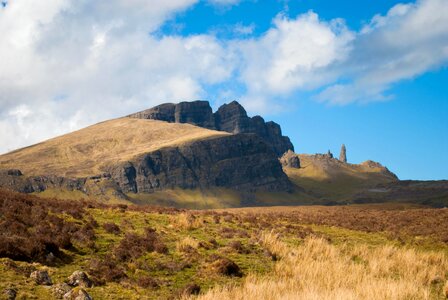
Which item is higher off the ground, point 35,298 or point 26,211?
point 26,211

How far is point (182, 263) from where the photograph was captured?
16656mm

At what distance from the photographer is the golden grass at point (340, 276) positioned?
480 inches

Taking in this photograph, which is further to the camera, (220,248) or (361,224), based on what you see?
(361,224)

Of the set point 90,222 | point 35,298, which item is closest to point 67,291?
point 35,298

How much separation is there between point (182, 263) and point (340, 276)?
6021 mm

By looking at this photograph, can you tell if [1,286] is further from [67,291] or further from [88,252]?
[88,252]

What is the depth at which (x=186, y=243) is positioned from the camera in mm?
19391

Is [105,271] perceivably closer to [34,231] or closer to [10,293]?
[10,293]

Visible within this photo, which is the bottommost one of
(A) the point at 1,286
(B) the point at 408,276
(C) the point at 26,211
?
(B) the point at 408,276

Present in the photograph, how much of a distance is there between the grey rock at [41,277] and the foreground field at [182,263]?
0.51 feet

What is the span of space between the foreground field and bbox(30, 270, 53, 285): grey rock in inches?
6.1

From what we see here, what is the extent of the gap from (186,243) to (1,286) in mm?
8833

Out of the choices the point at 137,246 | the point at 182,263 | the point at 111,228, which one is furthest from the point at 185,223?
Answer: the point at 182,263

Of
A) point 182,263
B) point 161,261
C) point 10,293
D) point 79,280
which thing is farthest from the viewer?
point 161,261
